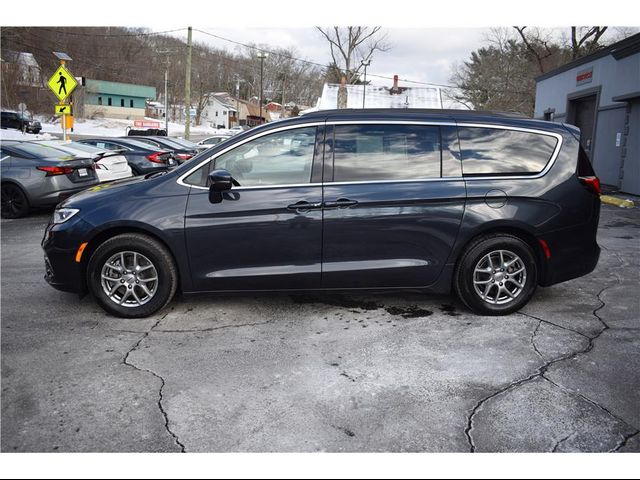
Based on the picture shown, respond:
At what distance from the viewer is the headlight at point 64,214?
15.2ft

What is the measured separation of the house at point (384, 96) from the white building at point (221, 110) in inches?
2522

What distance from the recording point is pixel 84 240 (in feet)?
15.0

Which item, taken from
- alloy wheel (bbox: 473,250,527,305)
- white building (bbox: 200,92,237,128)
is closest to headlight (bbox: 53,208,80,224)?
alloy wheel (bbox: 473,250,527,305)

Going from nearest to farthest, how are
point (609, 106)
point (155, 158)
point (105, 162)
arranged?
point (105, 162)
point (155, 158)
point (609, 106)

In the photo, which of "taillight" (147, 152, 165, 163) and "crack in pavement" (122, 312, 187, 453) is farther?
"taillight" (147, 152, 165, 163)

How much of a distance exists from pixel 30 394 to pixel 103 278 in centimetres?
147

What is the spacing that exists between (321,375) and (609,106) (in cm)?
1709

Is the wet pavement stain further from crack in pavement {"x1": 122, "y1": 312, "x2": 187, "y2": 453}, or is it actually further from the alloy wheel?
crack in pavement {"x1": 122, "y1": 312, "x2": 187, "y2": 453}

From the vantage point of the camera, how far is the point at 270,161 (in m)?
4.59

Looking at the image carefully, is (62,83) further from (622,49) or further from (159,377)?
(622,49)

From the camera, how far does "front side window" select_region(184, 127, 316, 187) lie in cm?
457

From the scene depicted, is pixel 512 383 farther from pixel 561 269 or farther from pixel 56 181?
pixel 56 181

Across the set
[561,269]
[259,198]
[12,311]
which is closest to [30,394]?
[12,311]

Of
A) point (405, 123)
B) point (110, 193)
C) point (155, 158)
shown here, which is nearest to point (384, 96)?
point (155, 158)
